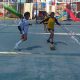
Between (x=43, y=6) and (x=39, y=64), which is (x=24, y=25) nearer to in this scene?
(x=39, y=64)

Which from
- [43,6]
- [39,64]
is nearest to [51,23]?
[39,64]

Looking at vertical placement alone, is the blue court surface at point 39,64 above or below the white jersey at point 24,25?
below

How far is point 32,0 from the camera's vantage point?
85.2 metres

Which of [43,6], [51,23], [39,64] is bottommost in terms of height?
[39,64]

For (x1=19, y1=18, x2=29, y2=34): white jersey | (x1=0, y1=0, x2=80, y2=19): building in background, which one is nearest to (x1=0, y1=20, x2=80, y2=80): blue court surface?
(x1=19, y1=18, x2=29, y2=34): white jersey

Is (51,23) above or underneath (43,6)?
above

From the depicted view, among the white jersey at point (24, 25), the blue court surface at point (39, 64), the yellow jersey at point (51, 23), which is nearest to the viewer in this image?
the blue court surface at point (39, 64)

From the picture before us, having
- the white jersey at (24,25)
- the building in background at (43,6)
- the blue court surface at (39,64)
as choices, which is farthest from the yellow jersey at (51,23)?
the building in background at (43,6)

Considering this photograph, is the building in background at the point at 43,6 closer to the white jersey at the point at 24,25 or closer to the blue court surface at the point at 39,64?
the white jersey at the point at 24,25

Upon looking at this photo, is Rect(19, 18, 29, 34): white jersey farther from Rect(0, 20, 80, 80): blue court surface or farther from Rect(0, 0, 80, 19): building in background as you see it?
Rect(0, 0, 80, 19): building in background

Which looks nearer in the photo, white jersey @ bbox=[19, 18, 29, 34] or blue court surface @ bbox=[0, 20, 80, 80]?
blue court surface @ bbox=[0, 20, 80, 80]

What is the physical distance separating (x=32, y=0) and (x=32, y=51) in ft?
218

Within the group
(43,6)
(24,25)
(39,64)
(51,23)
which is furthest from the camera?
(43,6)

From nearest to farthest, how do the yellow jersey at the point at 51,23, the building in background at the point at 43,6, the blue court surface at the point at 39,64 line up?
the blue court surface at the point at 39,64 < the yellow jersey at the point at 51,23 < the building in background at the point at 43,6
